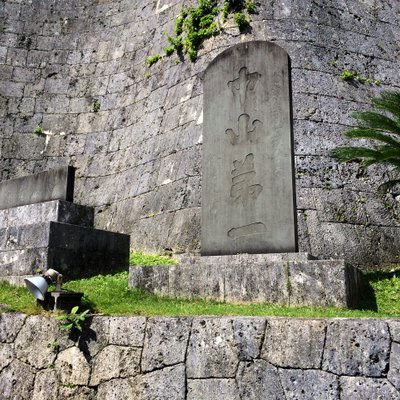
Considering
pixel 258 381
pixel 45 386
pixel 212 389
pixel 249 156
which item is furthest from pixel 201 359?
pixel 249 156

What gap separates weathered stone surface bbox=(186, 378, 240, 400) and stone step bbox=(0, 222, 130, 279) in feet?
10.2

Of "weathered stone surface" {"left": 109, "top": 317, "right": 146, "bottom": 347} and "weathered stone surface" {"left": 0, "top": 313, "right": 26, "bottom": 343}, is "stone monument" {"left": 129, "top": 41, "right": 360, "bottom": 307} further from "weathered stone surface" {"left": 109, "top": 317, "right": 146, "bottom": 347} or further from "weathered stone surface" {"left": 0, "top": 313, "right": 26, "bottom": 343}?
"weathered stone surface" {"left": 0, "top": 313, "right": 26, "bottom": 343}

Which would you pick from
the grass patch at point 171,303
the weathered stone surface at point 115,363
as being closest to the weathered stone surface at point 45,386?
the weathered stone surface at point 115,363

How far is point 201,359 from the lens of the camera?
3332 mm

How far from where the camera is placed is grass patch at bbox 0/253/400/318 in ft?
12.1

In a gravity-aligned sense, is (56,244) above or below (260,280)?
above

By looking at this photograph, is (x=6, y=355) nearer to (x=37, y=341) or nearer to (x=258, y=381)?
(x=37, y=341)

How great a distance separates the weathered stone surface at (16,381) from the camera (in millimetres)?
3912

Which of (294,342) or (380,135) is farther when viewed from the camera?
(380,135)

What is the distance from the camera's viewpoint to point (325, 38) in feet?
30.4

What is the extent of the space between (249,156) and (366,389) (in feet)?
8.93

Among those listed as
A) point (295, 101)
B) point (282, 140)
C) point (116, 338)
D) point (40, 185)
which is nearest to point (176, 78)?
point (295, 101)

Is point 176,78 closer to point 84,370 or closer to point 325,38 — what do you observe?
point 325,38

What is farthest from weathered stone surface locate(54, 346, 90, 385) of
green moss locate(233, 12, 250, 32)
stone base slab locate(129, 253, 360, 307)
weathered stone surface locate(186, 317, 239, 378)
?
green moss locate(233, 12, 250, 32)
